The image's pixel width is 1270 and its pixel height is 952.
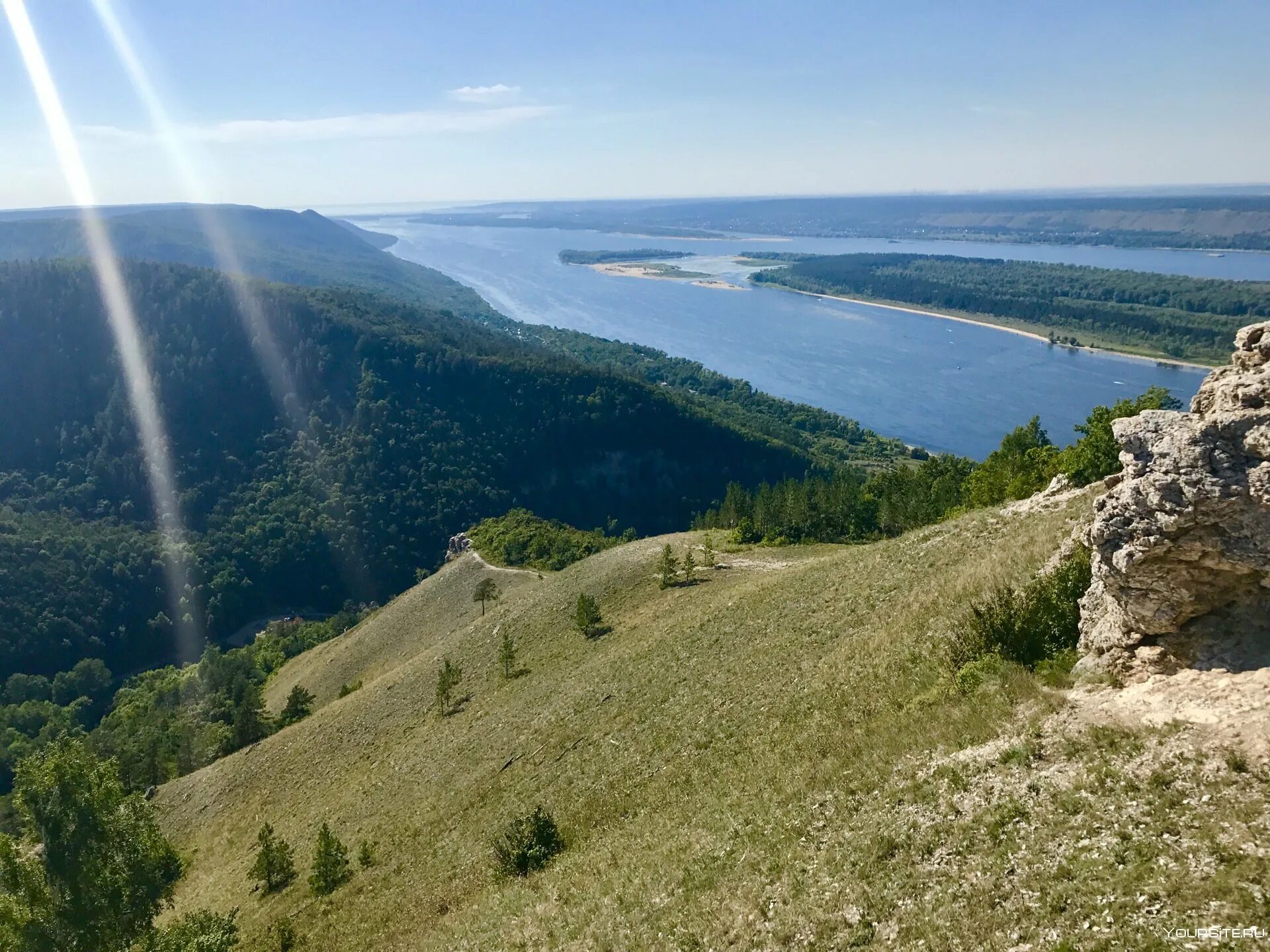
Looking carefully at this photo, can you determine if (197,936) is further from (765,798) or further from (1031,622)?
(1031,622)

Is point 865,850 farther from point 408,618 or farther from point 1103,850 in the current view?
point 408,618

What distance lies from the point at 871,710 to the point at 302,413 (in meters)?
162

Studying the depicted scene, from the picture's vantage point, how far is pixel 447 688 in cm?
3809

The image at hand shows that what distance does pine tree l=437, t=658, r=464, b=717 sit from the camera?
125 ft

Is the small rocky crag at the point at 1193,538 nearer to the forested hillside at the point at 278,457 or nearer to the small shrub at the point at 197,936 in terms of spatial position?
the small shrub at the point at 197,936

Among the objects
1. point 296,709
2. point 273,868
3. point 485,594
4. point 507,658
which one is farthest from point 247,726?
point 273,868

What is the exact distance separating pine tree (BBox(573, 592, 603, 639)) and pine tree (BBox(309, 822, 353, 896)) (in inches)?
744

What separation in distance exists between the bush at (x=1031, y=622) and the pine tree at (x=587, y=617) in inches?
1017

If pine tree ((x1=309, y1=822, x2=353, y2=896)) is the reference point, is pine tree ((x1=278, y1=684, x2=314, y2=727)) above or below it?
below

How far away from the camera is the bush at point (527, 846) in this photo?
61.4 ft

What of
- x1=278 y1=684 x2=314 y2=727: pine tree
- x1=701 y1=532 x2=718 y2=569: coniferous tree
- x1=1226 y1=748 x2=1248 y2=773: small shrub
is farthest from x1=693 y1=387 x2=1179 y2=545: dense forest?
x1=278 y1=684 x2=314 y2=727: pine tree

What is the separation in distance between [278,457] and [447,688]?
129023mm

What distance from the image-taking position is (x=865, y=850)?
492 inches

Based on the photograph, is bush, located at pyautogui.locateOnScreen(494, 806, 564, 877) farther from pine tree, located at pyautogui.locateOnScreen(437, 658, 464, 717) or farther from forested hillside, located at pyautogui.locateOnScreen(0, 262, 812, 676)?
forested hillside, located at pyautogui.locateOnScreen(0, 262, 812, 676)
